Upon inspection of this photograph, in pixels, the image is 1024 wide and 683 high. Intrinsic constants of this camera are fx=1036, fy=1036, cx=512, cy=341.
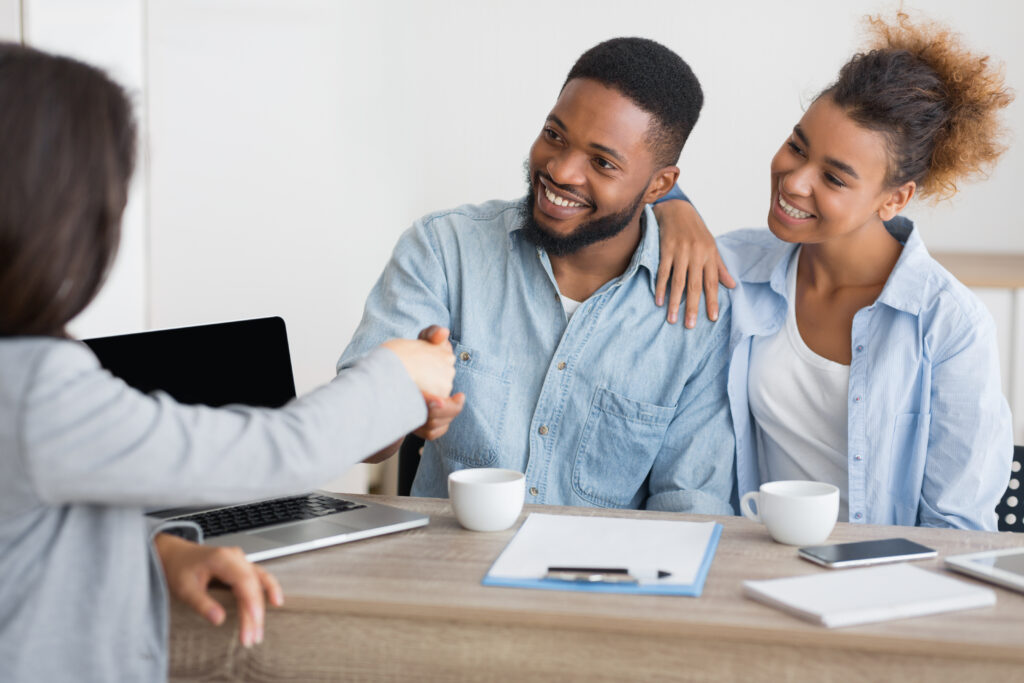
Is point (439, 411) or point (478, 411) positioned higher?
point (439, 411)

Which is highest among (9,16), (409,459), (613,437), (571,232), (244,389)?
(9,16)

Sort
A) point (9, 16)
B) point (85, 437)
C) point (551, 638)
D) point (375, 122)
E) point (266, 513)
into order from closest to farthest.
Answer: point (85, 437)
point (551, 638)
point (266, 513)
point (9, 16)
point (375, 122)

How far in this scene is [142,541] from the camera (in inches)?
35.1

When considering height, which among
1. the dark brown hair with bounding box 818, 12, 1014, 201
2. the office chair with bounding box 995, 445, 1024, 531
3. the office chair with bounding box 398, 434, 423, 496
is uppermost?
the dark brown hair with bounding box 818, 12, 1014, 201

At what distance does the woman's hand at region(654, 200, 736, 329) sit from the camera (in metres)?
1.69

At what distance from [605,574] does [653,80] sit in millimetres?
991

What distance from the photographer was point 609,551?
1.08m

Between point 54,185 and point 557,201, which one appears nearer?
point 54,185

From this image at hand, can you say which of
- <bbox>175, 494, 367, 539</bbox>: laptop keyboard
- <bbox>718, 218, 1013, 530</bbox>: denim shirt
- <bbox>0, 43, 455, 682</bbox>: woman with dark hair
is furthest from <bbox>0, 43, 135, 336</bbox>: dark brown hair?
<bbox>718, 218, 1013, 530</bbox>: denim shirt

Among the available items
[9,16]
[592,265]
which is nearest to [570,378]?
[592,265]

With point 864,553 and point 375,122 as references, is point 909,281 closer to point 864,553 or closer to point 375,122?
point 864,553

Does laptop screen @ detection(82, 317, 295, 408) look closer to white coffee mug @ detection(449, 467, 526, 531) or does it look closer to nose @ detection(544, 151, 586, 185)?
white coffee mug @ detection(449, 467, 526, 531)

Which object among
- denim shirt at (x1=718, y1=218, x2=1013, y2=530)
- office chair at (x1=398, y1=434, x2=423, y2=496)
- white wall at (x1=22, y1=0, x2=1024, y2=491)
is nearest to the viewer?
denim shirt at (x1=718, y1=218, x2=1013, y2=530)

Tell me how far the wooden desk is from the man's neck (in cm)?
78
